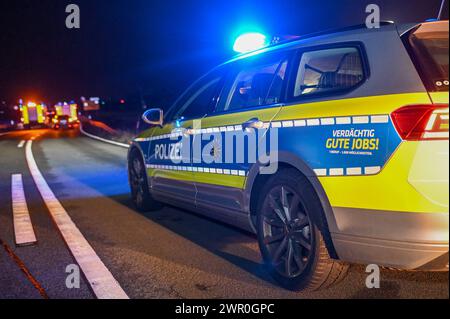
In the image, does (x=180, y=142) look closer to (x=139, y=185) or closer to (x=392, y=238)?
(x=139, y=185)

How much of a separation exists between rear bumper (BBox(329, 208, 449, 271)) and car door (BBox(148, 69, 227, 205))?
1.97 metres

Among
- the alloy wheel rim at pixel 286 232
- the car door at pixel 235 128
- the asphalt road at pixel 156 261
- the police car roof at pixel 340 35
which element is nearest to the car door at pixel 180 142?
the car door at pixel 235 128

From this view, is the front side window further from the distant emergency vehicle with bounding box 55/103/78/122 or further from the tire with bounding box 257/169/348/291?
the distant emergency vehicle with bounding box 55/103/78/122

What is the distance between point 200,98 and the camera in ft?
15.5

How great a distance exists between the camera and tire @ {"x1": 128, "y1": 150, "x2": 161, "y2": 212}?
5.84 m

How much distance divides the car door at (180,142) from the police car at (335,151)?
0.69 feet

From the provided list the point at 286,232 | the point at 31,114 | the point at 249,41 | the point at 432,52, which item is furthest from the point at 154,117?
the point at 31,114

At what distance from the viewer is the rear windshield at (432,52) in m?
2.54

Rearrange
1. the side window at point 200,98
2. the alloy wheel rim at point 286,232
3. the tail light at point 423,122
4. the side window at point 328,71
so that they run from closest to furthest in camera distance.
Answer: the tail light at point 423,122 → the side window at point 328,71 → the alloy wheel rim at point 286,232 → the side window at point 200,98

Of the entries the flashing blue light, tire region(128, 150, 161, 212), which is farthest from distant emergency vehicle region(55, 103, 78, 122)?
the flashing blue light

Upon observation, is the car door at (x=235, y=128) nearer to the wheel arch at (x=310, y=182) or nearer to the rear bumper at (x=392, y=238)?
the wheel arch at (x=310, y=182)

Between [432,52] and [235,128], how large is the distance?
5.33 ft

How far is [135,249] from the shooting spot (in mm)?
4352
